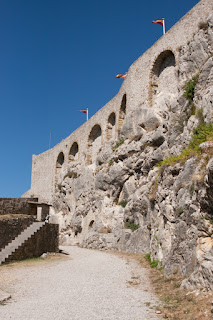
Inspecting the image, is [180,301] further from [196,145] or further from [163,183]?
[196,145]

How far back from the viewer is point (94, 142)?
92.7 ft

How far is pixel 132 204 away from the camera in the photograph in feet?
58.1

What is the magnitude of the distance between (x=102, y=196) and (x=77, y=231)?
17.2 feet

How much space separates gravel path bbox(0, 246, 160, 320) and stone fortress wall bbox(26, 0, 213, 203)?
1085cm

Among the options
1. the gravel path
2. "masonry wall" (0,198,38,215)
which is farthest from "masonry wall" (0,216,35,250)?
"masonry wall" (0,198,38,215)

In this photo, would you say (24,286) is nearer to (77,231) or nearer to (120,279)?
(120,279)

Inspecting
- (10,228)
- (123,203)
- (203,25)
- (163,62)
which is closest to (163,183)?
(10,228)

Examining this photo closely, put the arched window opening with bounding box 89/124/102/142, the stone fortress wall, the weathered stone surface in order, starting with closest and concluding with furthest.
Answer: the weathered stone surface < the stone fortress wall < the arched window opening with bounding box 89/124/102/142

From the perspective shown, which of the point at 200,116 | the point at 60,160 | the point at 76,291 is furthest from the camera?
the point at 60,160

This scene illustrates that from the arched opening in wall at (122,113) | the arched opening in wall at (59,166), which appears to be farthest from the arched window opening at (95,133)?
the arched opening in wall at (59,166)

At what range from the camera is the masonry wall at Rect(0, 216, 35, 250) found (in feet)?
42.0

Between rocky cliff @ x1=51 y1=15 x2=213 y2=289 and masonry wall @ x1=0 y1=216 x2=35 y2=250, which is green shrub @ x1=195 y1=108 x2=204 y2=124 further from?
masonry wall @ x1=0 y1=216 x2=35 y2=250

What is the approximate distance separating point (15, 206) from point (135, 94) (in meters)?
10.9

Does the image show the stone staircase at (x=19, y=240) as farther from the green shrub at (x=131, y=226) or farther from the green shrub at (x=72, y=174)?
the green shrub at (x=72, y=174)
